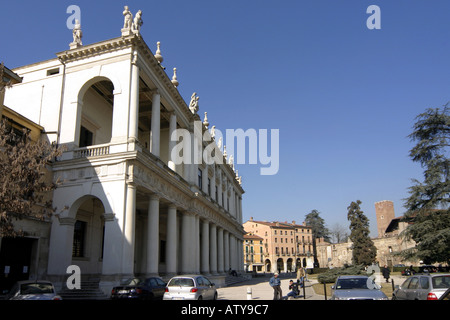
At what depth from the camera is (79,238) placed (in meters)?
22.8

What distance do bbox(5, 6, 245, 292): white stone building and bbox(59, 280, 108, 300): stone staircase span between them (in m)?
0.48

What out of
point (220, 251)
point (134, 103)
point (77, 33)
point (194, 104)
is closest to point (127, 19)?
point (77, 33)

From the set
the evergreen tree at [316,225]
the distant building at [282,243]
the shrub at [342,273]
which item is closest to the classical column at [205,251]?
the shrub at [342,273]

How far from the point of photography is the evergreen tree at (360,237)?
54.6 m

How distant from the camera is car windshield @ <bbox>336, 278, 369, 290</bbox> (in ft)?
38.8

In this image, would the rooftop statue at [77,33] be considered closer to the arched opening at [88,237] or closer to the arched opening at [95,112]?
the arched opening at [95,112]

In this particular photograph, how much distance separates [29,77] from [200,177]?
18.0 m

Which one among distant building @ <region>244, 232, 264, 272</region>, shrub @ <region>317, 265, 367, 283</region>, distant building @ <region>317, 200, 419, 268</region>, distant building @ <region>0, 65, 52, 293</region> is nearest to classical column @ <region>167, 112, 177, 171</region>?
distant building @ <region>0, 65, 52, 293</region>

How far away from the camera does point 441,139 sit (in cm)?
2555

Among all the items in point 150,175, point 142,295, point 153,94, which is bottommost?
point 142,295
